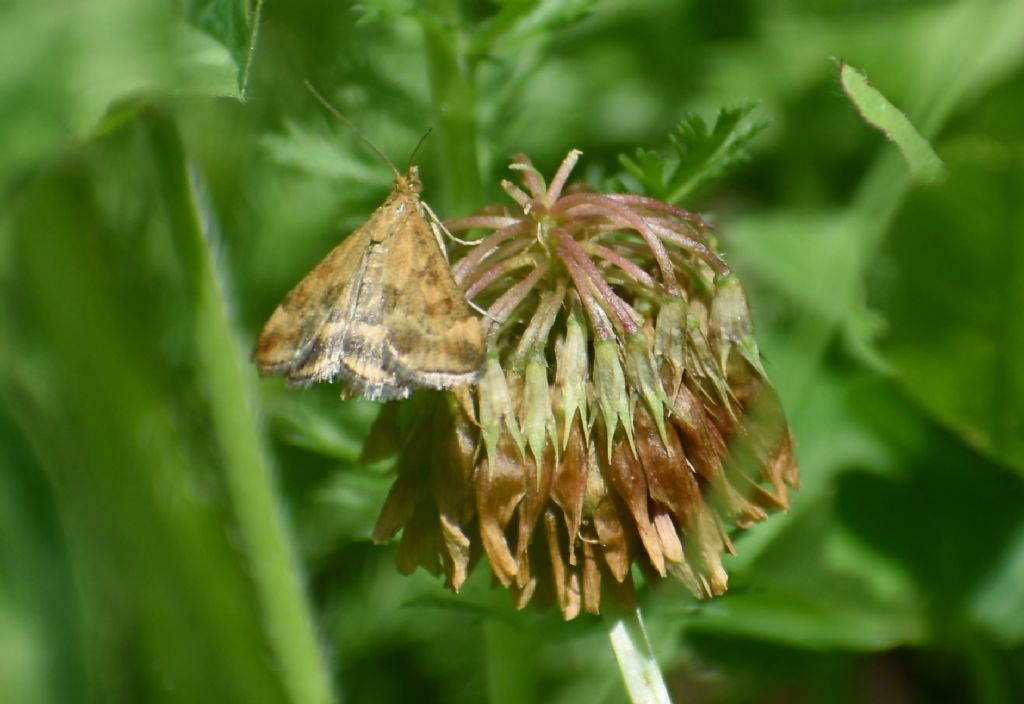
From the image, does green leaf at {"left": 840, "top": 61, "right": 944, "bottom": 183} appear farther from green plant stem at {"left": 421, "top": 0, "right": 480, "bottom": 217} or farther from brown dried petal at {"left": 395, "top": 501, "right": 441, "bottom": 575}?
brown dried petal at {"left": 395, "top": 501, "right": 441, "bottom": 575}

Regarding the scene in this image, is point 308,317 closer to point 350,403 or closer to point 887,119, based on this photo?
point 350,403

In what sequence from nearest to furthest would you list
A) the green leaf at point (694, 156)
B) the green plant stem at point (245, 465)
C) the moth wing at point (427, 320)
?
1. the moth wing at point (427, 320)
2. the green leaf at point (694, 156)
3. the green plant stem at point (245, 465)

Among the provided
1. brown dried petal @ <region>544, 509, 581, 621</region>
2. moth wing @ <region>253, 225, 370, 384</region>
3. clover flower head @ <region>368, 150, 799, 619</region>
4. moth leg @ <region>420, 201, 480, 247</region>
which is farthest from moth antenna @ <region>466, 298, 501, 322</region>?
brown dried petal @ <region>544, 509, 581, 621</region>

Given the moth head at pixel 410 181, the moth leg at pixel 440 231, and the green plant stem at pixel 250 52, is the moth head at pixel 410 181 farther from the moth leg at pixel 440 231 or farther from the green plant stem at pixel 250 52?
the green plant stem at pixel 250 52

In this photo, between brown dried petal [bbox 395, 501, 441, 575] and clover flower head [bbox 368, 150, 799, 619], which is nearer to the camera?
clover flower head [bbox 368, 150, 799, 619]

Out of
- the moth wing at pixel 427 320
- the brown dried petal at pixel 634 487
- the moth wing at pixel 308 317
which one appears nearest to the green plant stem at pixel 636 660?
the brown dried petal at pixel 634 487

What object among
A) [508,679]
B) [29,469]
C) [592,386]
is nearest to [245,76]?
[592,386]
